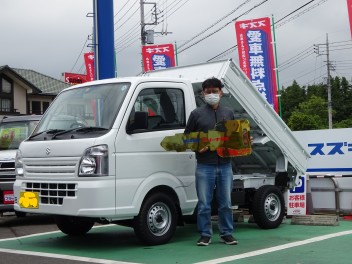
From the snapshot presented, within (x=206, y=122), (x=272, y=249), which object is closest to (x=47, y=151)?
(x=206, y=122)

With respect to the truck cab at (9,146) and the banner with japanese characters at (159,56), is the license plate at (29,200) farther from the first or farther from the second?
the banner with japanese characters at (159,56)

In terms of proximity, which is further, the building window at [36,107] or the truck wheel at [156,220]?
the building window at [36,107]

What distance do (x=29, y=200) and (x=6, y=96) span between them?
39.2 metres

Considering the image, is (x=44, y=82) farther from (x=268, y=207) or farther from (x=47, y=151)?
(x=47, y=151)

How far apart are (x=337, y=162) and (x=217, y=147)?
17.2ft

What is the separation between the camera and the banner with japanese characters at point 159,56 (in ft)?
78.3

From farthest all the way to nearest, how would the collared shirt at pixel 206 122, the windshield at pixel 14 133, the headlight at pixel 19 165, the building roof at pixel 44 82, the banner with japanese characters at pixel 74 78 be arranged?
the building roof at pixel 44 82 < the banner with japanese characters at pixel 74 78 < the windshield at pixel 14 133 < the headlight at pixel 19 165 < the collared shirt at pixel 206 122

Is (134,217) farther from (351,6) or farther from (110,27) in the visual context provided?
(351,6)

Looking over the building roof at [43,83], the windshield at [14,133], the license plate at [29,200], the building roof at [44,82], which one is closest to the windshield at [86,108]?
the license plate at [29,200]

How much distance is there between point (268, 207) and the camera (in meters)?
8.23

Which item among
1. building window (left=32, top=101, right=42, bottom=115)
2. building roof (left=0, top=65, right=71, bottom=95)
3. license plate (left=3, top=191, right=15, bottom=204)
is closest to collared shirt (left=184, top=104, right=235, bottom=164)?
license plate (left=3, top=191, right=15, bottom=204)

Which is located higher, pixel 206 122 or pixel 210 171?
pixel 206 122

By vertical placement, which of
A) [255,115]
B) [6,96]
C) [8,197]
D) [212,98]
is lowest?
[8,197]

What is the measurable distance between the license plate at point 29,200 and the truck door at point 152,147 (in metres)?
1.19
